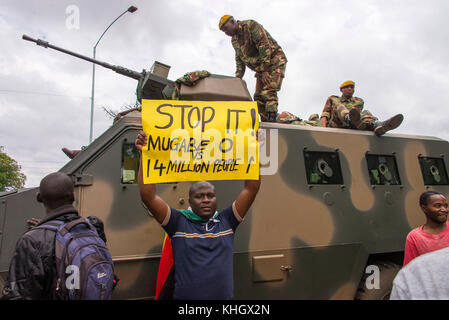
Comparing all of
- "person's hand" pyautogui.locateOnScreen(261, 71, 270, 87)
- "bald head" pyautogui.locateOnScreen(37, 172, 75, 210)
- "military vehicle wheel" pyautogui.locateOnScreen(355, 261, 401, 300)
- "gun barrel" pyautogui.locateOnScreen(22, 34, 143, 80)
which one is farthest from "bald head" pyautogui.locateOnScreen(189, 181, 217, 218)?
"gun barrel" pyautogui.locateOnScreen(22, 34, 143, 80)

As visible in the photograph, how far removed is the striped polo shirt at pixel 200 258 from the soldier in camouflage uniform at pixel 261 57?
256cm

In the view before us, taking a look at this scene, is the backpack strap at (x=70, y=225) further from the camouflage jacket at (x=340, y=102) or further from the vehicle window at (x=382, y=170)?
the camouflage jacket at (x=340, y=102)

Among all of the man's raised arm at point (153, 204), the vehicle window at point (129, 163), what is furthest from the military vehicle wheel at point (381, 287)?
the vehicle window at point (129, 163)

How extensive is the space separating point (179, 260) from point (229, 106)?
3.64 ft

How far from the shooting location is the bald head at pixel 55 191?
1.65 meters

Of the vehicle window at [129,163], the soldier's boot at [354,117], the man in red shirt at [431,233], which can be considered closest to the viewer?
the man in red shirt at [431,233]

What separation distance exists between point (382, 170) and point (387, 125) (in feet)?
1.73

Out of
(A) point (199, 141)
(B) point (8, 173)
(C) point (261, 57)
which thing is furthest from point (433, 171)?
(B) point (8, 173)

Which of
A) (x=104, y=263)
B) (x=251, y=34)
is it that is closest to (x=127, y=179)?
(x=104, y=263)

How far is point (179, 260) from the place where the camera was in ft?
6.63

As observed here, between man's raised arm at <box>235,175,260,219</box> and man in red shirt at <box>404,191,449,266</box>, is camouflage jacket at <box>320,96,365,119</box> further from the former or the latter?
man's raised arm at <box>235,175,260,219</box>

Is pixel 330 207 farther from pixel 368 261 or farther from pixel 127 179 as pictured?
pixel 127 179

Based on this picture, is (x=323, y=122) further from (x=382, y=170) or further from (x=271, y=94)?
(x=382, y=170)
